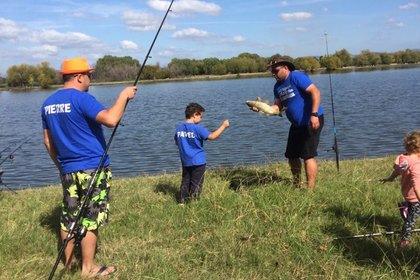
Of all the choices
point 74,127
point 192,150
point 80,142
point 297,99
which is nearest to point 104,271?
point 80,142

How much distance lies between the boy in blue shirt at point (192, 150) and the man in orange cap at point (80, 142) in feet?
6.81

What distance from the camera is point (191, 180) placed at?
6148 mm

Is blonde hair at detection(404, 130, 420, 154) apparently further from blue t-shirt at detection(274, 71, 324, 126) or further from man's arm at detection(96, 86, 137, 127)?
man's arm at detection(96, 86, 137, 127)

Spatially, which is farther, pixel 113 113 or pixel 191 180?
pixel 191 180

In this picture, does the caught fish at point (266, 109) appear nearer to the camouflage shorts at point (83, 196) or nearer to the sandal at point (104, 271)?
the camouflage shorts at point (83, 196)

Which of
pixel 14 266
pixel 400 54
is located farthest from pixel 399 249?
pixel 400 54

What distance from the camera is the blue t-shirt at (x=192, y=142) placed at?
6051 millimetres

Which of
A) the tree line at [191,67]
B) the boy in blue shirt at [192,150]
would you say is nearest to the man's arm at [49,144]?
the boy in blue shirt at [192,150]

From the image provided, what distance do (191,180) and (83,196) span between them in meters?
2.32

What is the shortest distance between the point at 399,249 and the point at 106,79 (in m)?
108

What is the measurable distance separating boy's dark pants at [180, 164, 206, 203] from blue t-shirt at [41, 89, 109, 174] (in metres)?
2.23

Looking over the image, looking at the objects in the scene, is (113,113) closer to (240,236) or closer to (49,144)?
(49,144)

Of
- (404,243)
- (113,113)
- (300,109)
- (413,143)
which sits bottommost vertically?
(404,243)

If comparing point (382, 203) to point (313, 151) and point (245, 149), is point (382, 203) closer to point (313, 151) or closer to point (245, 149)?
point (313, 151)
